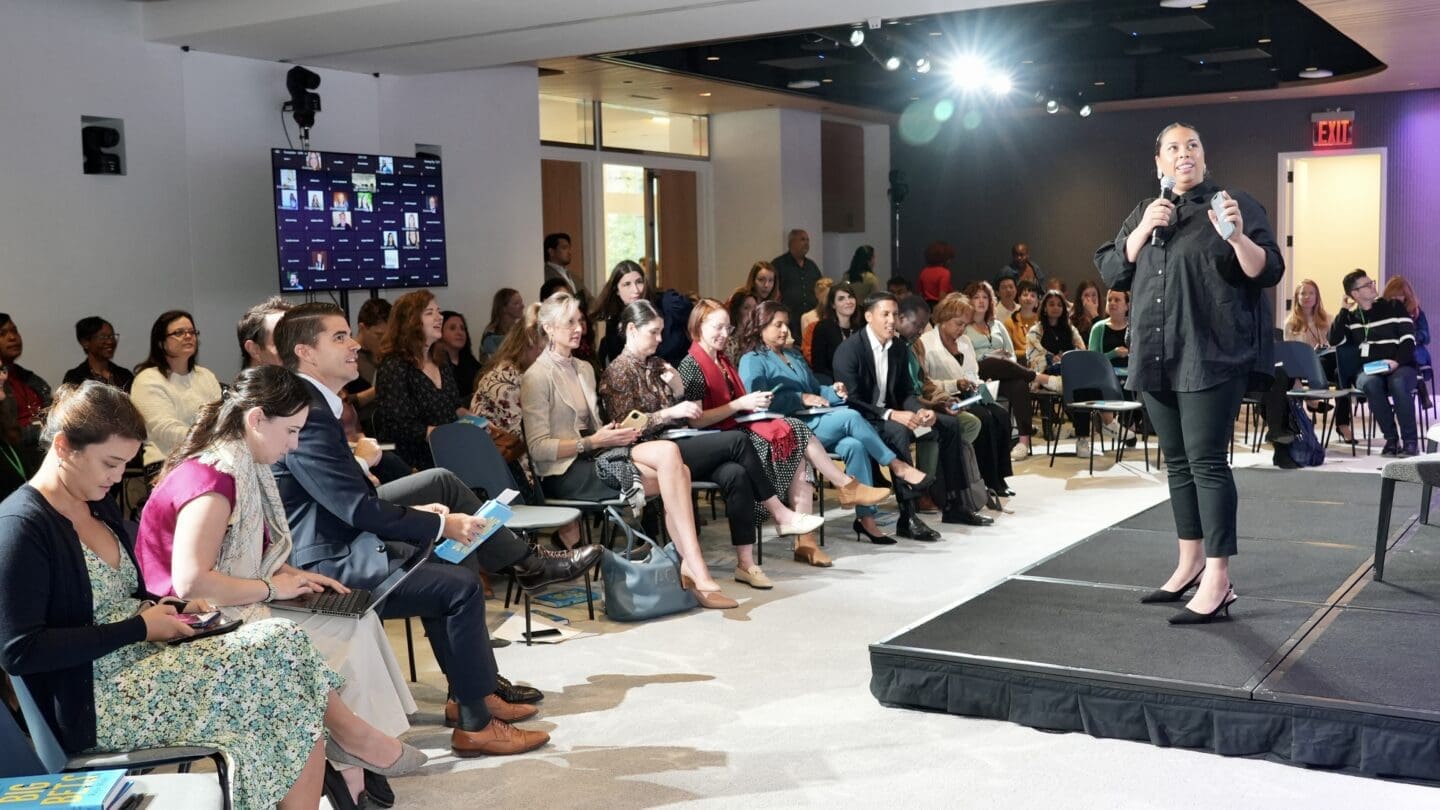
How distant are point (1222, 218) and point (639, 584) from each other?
2.63m

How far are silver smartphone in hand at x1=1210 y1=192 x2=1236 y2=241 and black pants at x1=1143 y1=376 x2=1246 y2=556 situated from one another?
1.58 ft

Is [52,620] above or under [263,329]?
under

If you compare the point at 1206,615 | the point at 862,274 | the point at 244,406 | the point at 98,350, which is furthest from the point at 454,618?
the point at 862,274

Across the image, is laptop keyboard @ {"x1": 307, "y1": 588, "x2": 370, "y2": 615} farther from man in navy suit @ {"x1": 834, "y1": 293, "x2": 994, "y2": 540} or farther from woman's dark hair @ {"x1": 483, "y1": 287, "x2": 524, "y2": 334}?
woman's dark hair @ {"x1": 483, "y1": 287, "x2": 524, "y2": 334}

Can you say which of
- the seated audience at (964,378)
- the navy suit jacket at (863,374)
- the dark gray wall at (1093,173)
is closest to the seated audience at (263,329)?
the navy suit jacket at (863,374)

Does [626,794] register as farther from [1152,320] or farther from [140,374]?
[140,374]

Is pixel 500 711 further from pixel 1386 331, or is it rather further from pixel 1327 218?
pixel 1327 218

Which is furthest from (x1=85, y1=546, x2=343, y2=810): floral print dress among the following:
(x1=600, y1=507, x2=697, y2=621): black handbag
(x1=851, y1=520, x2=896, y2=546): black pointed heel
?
(x1=851, y1=520, x2=896, y2=546): black pointed heel

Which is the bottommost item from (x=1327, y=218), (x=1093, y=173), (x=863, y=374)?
(x=863, y=374)

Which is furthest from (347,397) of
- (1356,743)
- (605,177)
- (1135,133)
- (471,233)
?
(1135,133)

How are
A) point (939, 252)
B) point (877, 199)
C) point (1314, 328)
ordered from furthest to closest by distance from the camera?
point (877, 199) < point (939, 252) < point (1314, 328)

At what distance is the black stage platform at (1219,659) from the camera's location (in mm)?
3584

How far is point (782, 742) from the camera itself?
4.01 metres

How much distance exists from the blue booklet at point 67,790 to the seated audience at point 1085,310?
32.7ft
